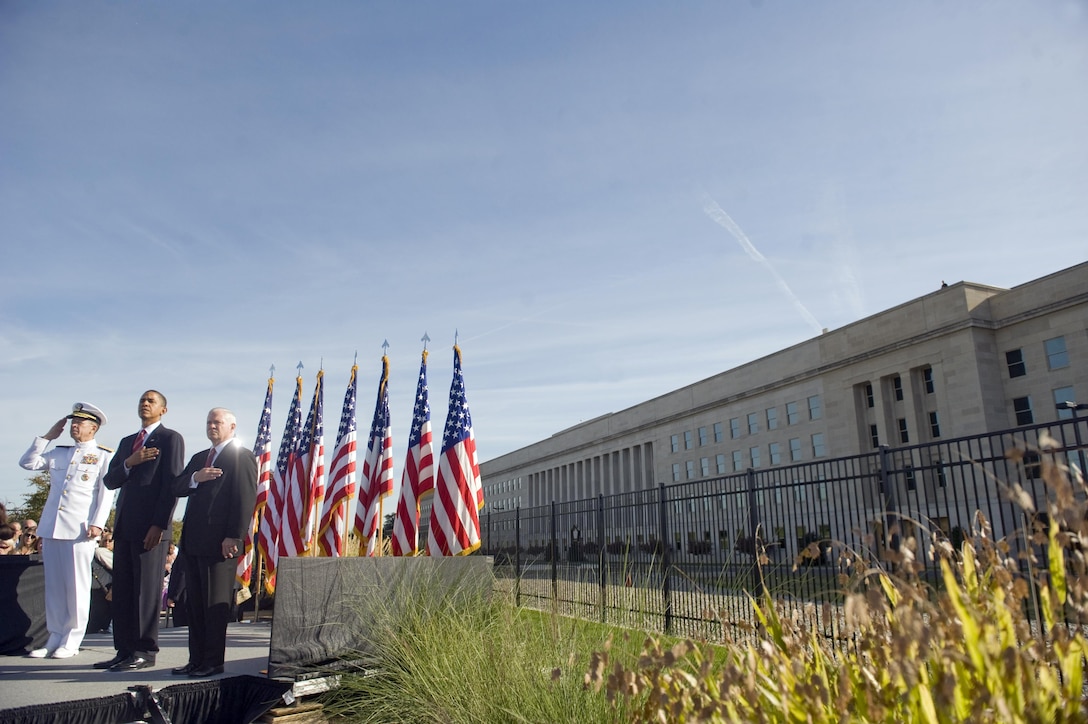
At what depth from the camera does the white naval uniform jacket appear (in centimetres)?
729

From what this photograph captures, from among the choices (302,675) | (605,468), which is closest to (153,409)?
(302,675)

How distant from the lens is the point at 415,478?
462 inches

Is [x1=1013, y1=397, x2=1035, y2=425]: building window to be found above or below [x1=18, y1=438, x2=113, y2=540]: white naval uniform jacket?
above

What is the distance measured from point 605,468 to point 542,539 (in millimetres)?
64948

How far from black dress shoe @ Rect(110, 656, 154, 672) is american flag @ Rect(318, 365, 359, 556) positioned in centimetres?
486

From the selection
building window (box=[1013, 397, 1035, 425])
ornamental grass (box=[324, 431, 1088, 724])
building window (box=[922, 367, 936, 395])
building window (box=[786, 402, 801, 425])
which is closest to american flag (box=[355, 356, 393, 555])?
ornamental grass (box=[324, 431, 1088, 724])

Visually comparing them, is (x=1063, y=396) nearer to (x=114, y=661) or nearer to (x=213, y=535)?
(x=213, y=535)

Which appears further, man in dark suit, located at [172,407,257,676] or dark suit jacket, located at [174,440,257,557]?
dark suit jacket, located at [174,440,257,557]

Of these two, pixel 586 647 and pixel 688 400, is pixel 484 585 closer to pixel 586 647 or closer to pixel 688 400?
pixel 586 647

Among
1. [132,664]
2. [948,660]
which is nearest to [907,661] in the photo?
[948,660]

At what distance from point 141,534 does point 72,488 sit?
1.06 m

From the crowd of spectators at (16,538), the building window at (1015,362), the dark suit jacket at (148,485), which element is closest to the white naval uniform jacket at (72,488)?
the dark suit jacket at (148,485)

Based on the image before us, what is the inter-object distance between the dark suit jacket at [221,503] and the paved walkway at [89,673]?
40.9 inches

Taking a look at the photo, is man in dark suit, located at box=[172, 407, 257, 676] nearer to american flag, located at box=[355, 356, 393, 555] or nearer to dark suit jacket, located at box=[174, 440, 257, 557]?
dark suit jacket, located at box=[174, 440, 257, 557]
